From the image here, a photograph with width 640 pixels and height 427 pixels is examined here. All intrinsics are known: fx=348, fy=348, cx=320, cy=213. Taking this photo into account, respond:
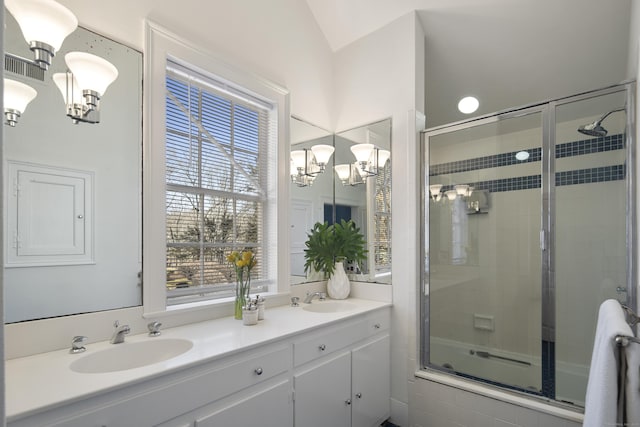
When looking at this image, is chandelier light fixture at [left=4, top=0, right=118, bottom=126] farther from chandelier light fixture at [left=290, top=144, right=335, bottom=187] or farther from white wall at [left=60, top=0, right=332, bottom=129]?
chandelier light fixture at [left=290, top=144, right=335, bottom=187]

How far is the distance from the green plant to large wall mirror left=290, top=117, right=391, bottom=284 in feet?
0.20

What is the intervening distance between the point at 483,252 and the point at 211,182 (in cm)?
189

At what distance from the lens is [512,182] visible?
226cm

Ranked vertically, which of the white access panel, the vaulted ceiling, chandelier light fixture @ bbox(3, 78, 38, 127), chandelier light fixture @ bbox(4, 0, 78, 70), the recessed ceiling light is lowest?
the white access panel

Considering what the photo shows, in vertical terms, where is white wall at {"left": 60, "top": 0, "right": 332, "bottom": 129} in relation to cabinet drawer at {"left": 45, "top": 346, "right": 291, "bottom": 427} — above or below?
above

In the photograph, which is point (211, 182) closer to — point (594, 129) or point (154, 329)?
point (154, 329)

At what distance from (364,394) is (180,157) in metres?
1.81

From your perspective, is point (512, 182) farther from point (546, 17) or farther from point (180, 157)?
point (180, 157)

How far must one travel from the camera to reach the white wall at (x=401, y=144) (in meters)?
2.43

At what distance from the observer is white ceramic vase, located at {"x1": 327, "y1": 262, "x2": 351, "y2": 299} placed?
264 centimetres

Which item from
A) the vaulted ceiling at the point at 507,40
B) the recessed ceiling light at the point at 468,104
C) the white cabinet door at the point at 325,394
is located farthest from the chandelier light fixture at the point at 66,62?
the recessed ceiling light at the point at 468,104

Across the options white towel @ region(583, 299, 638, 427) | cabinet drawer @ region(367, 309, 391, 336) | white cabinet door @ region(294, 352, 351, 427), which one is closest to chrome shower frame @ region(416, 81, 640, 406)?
cabinet drawer @ region(367, 309, 391, 336)

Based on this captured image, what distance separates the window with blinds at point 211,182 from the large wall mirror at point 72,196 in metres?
0.22

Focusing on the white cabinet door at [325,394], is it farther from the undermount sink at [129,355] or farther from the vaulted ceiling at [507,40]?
the vaulted ceiling at [507,40]
